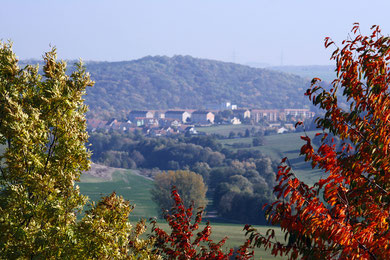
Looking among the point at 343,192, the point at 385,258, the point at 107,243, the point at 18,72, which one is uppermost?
the point at 18,72

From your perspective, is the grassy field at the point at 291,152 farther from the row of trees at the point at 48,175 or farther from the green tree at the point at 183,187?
the row of trees at the point at 48,175

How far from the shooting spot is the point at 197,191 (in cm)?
10900

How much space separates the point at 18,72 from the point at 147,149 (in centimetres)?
18472

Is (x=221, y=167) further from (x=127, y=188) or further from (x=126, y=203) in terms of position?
(x=126, y=203)

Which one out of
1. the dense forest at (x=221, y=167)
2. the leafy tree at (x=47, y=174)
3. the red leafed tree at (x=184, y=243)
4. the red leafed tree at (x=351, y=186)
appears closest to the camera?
the red leafed tree at (x=351, y=186)

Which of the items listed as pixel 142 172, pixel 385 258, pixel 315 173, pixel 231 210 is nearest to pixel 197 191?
pixel 231 210

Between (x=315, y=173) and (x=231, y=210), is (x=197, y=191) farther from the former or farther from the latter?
(x=315, y=173)

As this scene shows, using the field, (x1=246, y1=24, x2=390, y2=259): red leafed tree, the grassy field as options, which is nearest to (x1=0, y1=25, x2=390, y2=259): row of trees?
(x1=246, y1=24, x2=390, y2=259): red leafed tree

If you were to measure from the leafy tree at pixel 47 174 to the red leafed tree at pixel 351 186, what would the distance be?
3.33m

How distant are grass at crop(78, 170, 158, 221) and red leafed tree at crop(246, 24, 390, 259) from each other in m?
101

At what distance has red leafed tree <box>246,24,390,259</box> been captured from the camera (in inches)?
336

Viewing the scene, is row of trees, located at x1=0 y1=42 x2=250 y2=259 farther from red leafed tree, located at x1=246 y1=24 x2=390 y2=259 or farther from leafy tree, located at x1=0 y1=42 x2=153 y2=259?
red leafed tree, located at x1=246 y1=24 x2=390 y2=259

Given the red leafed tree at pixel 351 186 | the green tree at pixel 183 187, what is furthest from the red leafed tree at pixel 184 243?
the green tree at pixel 183 187

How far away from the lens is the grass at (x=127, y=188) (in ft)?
391
